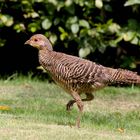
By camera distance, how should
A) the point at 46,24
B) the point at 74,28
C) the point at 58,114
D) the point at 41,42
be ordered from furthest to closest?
1. the point at 46,24
2. the point at 74,28
3. the point at 58,114
4. the point at 41,42

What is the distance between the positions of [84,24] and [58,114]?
3.28m

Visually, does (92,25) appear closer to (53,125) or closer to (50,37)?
(50,37)

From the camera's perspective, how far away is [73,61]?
8.35m

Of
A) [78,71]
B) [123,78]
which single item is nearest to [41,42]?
[78,71]

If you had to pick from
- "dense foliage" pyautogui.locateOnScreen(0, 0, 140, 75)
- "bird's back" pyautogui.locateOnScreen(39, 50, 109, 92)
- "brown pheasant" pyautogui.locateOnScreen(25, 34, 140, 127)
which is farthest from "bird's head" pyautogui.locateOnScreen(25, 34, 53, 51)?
"dense foliage" pyautogui.locateOnScreen(0, 0, 140, 75)

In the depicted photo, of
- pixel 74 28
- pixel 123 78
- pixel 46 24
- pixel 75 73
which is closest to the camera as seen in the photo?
pixel 75 73

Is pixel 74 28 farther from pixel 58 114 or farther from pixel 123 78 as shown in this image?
pixel 123 78

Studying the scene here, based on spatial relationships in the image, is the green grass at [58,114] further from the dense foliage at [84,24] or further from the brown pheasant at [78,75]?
the dense foliage at [84,24]

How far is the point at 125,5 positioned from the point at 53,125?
4.39 metres

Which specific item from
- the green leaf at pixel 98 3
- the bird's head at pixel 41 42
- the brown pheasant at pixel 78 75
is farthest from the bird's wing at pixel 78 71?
the green leaf at pixel 98 3

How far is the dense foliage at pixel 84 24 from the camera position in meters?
12.3

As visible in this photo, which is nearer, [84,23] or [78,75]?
[78,75]

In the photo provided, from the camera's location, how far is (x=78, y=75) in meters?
8.23

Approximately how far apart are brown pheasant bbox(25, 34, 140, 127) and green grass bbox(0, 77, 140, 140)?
461mm
